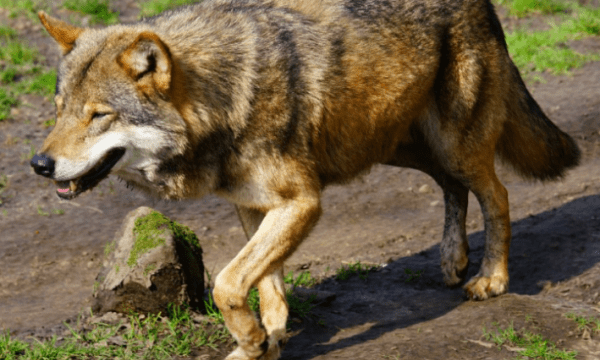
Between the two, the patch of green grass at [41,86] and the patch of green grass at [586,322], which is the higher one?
the patch of green grass at [41,86]

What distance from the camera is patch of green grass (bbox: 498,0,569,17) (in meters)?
11.0

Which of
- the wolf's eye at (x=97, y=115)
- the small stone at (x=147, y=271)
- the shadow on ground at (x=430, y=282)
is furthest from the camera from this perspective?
the shadow on ground at (x=430, y=282)

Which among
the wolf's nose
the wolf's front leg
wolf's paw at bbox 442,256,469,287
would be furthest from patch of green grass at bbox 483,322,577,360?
the wolf's nose

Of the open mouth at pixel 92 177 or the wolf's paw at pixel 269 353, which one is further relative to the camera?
the wolf's paw at pixel 269 353

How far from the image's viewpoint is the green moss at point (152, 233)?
4758 millimetres

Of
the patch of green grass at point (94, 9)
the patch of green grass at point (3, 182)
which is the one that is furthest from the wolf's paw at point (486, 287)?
the patch of green grass at point (94, 9)

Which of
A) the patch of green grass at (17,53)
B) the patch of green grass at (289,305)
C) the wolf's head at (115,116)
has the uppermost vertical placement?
the wolf's head at (115,116)

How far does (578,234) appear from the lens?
6.21 meters

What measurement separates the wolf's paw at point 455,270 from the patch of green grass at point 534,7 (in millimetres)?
6284

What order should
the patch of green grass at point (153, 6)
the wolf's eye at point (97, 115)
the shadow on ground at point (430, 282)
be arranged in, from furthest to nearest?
the patch of green grass at point (153, 6), the shadow on ground at point (430, 282), the wolf's eye at point (97, 115)

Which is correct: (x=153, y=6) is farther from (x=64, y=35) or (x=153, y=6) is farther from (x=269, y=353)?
(x=269, y=353)

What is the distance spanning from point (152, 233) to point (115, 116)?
1.15 meters

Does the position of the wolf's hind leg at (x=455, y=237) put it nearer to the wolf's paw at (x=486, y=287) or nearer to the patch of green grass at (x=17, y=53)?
the wolf's paw at (x=486, y=287)

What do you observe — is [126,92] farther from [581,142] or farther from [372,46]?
[581,142]
